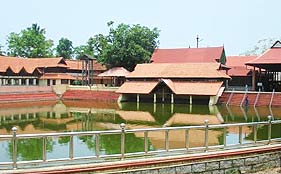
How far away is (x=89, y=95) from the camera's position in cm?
4231

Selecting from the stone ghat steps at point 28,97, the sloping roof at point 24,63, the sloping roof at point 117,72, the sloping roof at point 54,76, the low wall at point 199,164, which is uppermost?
the sloping roof at point 24,63

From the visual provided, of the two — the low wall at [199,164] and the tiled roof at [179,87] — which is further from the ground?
the tiled roof at [179,87]

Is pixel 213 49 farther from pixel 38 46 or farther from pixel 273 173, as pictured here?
pixel 273 173

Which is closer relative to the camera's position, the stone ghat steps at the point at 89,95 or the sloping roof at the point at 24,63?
the stone ghat steps at the point at 89,95

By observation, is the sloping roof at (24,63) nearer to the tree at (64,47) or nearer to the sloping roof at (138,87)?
the sloping roof at (138,87)

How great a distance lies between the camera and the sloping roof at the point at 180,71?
3753 centimetres

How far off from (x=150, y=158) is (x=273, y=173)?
304 centimetres

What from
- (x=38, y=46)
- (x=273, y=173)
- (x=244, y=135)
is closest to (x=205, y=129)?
(x=244, y=135)

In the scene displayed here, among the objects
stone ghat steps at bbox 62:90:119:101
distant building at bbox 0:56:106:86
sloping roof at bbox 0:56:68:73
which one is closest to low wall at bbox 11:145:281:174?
stone ghat steps at bbox 62:90:119:101

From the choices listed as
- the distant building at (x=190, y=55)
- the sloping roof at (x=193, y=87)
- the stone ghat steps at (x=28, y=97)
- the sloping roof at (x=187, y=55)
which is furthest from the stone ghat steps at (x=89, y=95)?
the sloping roof at (x=187, y=55)

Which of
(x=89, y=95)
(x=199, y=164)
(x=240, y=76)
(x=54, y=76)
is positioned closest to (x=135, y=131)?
(x=199, y=164)

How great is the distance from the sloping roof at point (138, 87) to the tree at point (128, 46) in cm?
906

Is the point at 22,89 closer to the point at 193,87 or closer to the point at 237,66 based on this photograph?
the point at 193,87

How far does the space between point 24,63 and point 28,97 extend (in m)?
9.30
